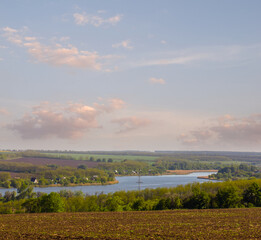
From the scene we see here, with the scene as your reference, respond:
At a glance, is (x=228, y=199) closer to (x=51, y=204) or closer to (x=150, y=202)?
(x=150, y=202)

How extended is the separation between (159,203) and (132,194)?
1839 centimetres

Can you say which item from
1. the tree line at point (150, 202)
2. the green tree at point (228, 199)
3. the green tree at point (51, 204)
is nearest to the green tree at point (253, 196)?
the tree line at point (150, 202)

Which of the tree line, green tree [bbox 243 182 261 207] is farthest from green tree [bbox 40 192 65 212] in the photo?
green tree [bbox 243 182 261 207]

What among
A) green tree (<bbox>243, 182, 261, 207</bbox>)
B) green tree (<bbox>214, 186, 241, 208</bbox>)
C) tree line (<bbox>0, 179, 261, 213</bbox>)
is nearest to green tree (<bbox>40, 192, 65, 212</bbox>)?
tree line (<bbox>0, 179, 261, 213</bbox>)

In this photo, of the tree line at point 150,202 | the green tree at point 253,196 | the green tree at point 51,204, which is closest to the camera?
Answer: the green tree at point 51,204

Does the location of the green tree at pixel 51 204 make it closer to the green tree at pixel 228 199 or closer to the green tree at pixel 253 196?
the green tree at pixel 228 199

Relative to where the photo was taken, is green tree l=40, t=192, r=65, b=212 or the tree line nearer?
green tree l=40, t=192, r=65, b=212

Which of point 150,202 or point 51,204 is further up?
point 51,204

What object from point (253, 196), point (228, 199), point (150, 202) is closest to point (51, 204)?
point (150, 202)

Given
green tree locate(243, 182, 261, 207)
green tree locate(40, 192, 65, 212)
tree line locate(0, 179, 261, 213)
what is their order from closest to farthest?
green tree locate(40, 192, 65, 212)
tree line locate(0, 179, 261, 213)
green tree locate(243, 182, 261, 207)

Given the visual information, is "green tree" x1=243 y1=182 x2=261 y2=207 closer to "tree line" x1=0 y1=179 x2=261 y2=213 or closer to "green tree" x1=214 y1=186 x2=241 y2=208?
"tree line" x1=0 y1=179 x2=261 y2=213

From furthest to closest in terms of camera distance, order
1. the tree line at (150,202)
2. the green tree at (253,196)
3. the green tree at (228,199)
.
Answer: the green tree at (253,196) < the green tree at (228,199) < the tree line at (150,202)

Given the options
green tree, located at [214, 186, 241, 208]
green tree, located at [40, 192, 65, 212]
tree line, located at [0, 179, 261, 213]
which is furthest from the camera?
green tree, located at [214, 186, 241, 208]

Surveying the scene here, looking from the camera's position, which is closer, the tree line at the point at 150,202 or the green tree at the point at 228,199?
the tree line at the point at 150,202
